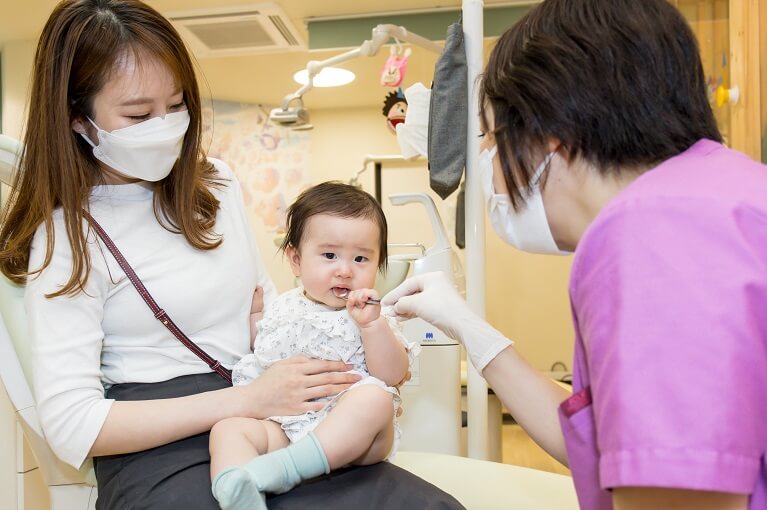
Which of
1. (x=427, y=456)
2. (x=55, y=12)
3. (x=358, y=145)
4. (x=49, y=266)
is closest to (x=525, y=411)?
(x=427, y=456)

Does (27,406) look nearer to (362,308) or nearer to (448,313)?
(362,308)

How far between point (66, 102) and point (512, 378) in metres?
0.92

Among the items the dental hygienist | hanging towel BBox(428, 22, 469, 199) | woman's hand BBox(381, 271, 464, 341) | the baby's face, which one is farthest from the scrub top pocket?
hanging towel BBox(428, 22, 469, 199)

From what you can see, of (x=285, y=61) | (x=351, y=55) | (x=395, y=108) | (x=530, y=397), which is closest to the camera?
(x=530, y=397)

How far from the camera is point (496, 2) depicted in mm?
3584

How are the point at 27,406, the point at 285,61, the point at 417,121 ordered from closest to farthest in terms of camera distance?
the point at 27,406
the point at 417,121
the point at 285,61

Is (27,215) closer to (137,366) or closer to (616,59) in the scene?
(137,366)

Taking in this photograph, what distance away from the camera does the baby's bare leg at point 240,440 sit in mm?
936

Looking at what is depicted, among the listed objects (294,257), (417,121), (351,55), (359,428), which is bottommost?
(359,428)

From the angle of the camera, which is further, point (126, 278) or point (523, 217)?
point (126, 278)

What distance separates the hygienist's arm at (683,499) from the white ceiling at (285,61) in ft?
11.3

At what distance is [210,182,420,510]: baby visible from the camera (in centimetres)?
94

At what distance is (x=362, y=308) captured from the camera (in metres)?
1.17

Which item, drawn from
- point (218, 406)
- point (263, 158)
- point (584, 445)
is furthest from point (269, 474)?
point (263, 158)
